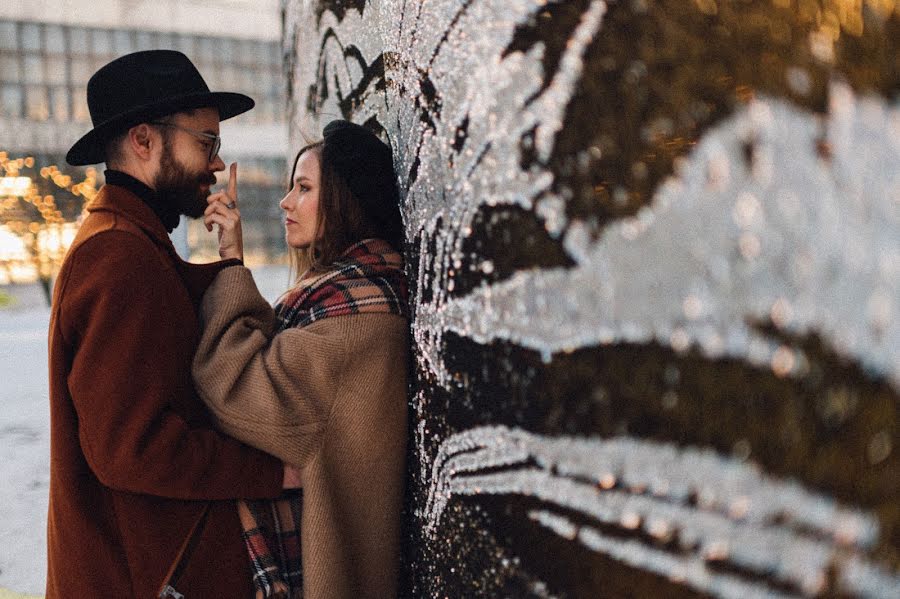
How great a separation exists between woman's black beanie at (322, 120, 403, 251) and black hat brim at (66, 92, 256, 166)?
32cm

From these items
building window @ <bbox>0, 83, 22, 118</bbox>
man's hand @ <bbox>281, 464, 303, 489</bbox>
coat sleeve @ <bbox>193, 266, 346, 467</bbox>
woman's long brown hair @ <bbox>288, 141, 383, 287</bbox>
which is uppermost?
building window @ <bbox>0, 83, 22, 118</bbox>

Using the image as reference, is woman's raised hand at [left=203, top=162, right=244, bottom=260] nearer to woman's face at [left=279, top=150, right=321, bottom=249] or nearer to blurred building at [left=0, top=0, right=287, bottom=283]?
woman's face at [left=279, top=150, right=321, bottom=249]

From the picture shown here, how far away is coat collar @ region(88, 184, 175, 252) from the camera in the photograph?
178 centimetres

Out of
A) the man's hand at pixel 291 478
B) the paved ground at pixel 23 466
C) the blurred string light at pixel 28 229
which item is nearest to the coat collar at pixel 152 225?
the man's hand at pixel 291 478

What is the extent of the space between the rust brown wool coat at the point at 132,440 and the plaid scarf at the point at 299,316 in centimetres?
4

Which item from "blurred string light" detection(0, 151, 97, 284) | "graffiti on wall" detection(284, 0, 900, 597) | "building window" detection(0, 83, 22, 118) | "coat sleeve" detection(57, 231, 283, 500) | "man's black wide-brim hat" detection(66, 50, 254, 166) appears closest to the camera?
"graffiti on wall" detection(284, 0, 900, 597)

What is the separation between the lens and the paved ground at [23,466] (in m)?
3.64

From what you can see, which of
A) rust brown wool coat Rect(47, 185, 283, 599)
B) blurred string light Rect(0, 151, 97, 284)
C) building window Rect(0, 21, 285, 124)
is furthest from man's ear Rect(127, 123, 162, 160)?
building window Rect(0, 21, 285, 124)

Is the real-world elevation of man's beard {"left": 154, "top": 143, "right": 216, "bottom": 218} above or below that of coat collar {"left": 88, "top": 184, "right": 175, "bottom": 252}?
above

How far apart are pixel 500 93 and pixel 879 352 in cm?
68

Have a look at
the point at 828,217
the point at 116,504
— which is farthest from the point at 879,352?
the point at 116,504

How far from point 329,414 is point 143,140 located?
85 cm

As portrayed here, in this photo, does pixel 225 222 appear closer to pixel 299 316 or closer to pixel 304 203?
pixel 304 203

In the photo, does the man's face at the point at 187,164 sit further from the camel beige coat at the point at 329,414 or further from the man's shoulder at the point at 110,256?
the camel beige coat at the point at 329,414
